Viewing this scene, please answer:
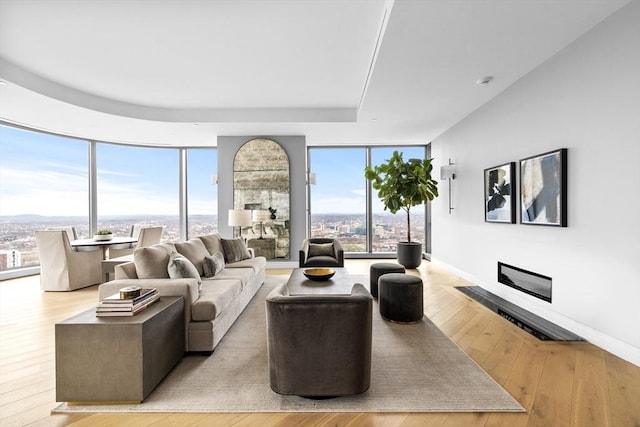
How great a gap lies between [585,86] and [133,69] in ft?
17.1

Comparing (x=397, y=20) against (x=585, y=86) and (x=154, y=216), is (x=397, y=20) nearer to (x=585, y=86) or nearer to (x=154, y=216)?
(x=585, y=86)

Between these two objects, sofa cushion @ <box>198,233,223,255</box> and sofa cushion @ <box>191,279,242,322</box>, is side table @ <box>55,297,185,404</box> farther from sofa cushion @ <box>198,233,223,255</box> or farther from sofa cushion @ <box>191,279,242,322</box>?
sofa cushion @ <box>198,233,223,255</box>

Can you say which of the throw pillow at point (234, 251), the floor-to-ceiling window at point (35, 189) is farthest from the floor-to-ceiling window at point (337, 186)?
the floor-to-ceiling window at point (35, 189)

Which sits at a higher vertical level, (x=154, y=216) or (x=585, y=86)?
(x=585, y=86)

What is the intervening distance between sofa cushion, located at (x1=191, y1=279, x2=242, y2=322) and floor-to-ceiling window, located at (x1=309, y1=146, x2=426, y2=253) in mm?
4354

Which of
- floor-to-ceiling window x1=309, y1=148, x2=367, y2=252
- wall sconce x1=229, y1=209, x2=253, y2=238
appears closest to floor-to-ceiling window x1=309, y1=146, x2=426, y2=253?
floor-to-ceiling window x1=309, y1=148, x2=367, y2=252

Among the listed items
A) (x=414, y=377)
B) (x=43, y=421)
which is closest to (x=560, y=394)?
(x=414, y=377)

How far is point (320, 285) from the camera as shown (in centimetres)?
366

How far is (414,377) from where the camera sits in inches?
88.4

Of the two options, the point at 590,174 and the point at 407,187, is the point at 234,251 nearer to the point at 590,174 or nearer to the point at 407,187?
the point at 407,187

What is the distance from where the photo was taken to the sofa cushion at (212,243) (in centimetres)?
Result: 434

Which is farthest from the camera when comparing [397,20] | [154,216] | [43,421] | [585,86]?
[154,216]

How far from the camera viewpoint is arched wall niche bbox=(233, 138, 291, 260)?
6512 mm

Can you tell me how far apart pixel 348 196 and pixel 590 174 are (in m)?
5.09
